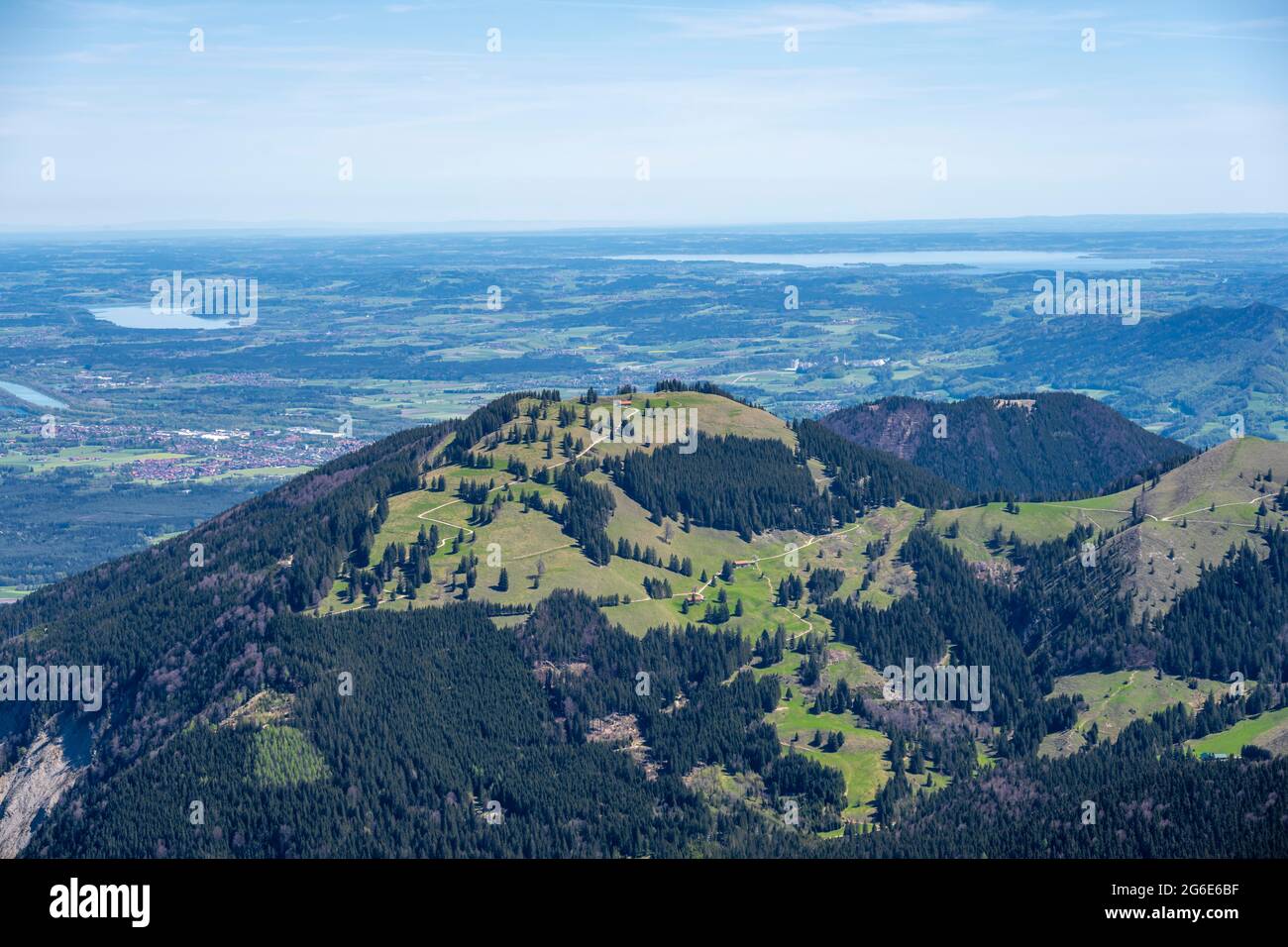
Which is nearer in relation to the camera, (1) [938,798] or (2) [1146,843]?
(2) [1146,843]

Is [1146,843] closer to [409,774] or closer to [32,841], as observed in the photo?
[409,774]
